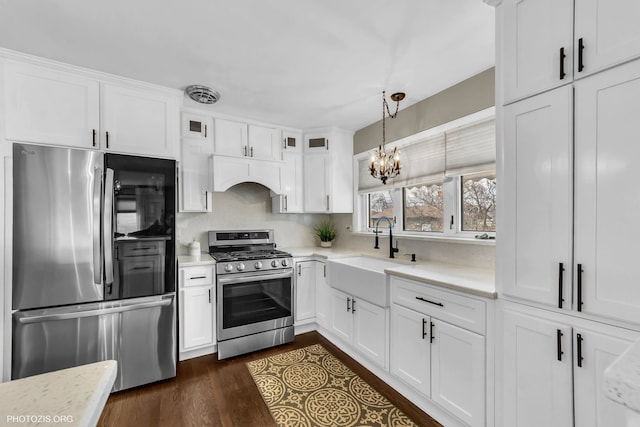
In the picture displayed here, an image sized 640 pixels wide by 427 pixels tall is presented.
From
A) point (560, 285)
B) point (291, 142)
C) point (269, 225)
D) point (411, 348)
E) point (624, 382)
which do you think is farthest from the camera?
point (269, 225)

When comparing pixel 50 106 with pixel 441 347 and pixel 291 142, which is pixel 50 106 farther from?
pixel 441 347

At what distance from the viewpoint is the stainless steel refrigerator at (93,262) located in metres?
2.00

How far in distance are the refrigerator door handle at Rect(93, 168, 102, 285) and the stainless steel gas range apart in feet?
3.08

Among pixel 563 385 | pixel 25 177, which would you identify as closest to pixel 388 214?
pixel 563 385

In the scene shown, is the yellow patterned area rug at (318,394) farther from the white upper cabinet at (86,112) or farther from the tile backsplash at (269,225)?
the white upper cabinet at (86,112)

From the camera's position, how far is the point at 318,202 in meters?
3.68

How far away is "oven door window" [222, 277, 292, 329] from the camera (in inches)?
112

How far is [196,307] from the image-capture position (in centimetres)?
274

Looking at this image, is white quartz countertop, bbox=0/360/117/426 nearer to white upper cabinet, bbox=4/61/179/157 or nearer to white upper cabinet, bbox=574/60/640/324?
white upper cabinet, bbox=574/60/640/324

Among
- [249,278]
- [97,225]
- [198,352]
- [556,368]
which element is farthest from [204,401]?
[556,368]

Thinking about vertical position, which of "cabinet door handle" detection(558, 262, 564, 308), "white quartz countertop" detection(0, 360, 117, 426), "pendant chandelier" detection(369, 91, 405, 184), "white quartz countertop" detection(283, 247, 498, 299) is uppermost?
"pendant chandelier" detection(369, 91, 405, 184)

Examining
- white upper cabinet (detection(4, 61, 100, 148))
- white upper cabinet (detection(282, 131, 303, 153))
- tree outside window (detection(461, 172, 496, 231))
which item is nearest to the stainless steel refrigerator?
white upper cabinet (detection(4, 61, 100, 148))

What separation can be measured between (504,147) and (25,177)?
122 inches
